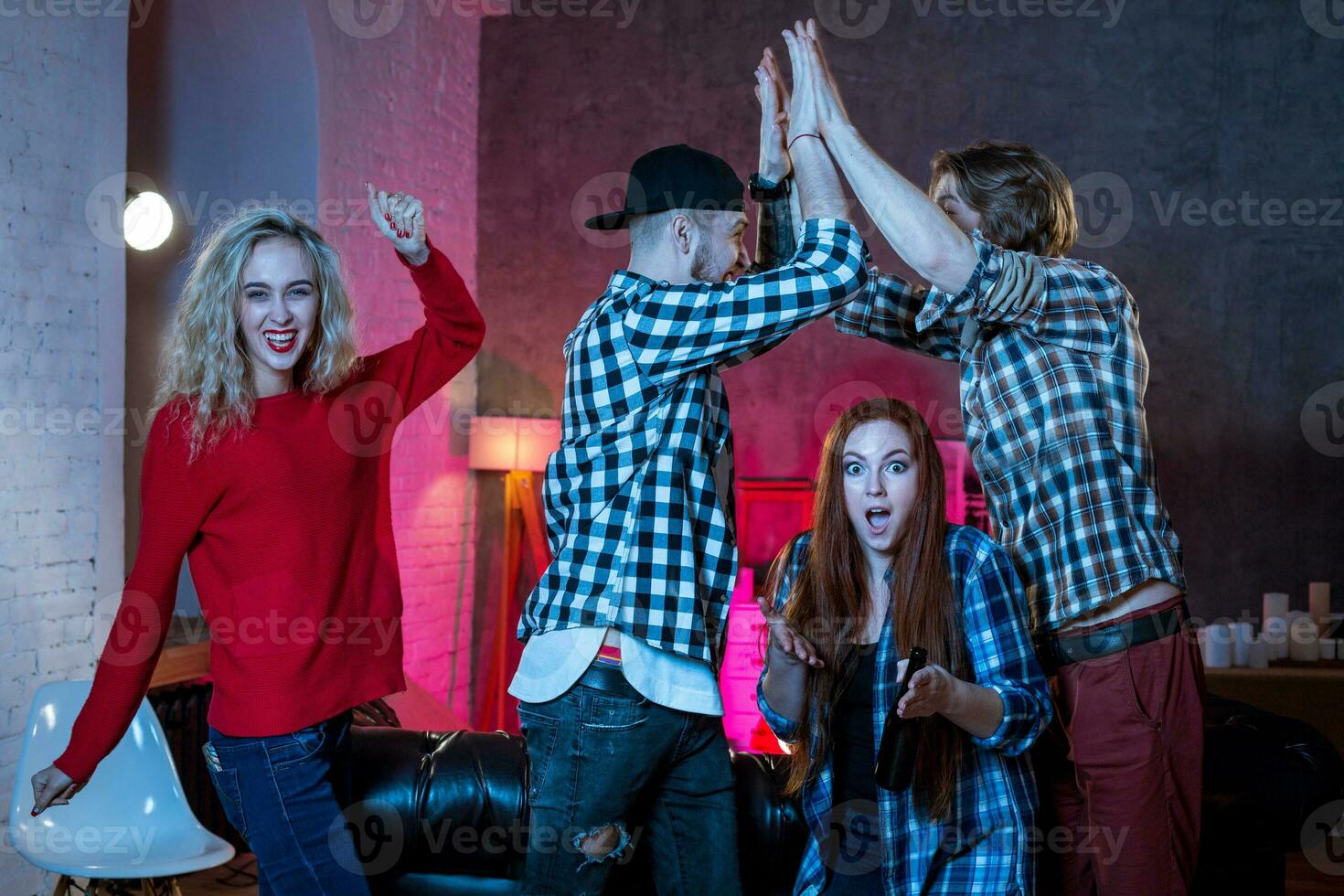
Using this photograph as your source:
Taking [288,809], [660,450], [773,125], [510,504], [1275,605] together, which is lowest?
[1275,605]

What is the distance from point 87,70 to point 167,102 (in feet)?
3.13

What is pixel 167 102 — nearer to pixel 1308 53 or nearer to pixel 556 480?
pixel 556 480

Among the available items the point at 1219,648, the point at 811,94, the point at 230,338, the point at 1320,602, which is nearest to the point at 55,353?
the point at 230,338

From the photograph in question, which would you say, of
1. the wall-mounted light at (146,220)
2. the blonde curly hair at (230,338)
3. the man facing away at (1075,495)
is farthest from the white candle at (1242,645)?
the wall-mounted light at (146,220)

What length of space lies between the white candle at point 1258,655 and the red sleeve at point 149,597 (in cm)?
409

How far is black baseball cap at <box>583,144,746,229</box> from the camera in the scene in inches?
68.7

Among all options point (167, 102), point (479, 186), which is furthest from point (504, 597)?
point (167, 102)

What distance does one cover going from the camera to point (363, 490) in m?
1.79

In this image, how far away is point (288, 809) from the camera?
5.35 ft

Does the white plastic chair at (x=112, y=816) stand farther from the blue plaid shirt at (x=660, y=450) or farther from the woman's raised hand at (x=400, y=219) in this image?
the woman's raised hand at (x=400, y=219)

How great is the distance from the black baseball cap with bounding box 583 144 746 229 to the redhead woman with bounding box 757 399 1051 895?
425 millimetres

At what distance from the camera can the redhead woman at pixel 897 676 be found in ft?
5.64

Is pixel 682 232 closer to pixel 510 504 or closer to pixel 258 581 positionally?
pixel 258 581

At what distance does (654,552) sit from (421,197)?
13.1ft
